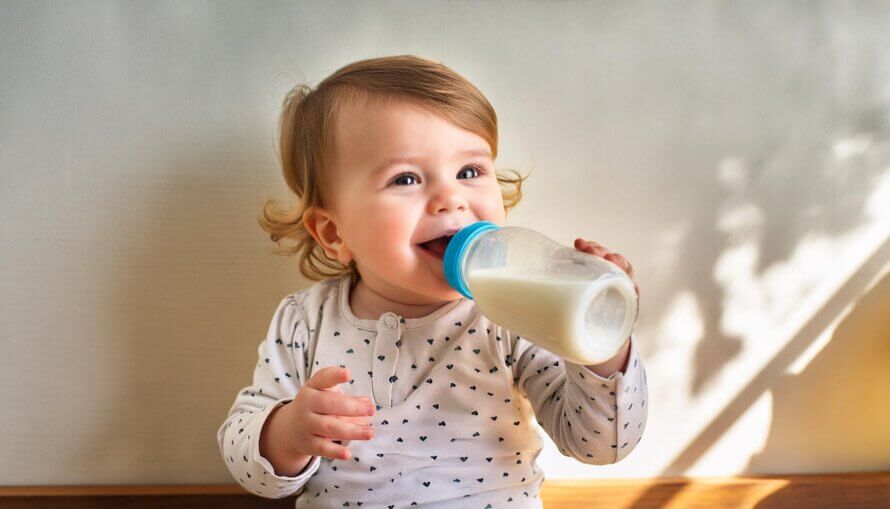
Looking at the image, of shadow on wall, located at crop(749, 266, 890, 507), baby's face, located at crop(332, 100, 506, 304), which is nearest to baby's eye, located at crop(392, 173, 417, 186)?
baby's face, located at crop(332, 100, 506, 304)

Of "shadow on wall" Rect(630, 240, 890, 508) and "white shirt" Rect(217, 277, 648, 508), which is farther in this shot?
"shadow on wall" Rect(630, 240, 890, 508)

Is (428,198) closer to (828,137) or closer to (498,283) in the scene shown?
(498,283)

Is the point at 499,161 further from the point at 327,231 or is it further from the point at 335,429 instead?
the point at 335,429

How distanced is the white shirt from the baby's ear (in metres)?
0.10

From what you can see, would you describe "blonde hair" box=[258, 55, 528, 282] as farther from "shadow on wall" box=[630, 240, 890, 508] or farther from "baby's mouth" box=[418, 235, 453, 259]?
"shadow on wall" box=[630, 240, 890, 508]

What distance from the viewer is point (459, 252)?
2.79 feet

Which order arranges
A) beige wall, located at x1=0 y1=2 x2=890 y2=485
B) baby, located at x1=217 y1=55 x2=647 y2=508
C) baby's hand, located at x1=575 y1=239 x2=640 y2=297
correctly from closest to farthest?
baby's hand, located at x1=575 y1=239 x2=640 y2=297, baby, located at x1=217 y1=55 x2=647 y2=508, beige wall, located at x1=0 y1=2 x2=890 y2=485

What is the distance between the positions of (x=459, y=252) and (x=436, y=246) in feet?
0.27

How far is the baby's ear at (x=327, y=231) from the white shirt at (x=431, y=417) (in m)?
0.10

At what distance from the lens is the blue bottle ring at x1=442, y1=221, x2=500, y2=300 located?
85cm

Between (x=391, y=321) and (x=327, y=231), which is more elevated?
(x=327, y=231)

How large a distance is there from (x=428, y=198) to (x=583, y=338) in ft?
1.00

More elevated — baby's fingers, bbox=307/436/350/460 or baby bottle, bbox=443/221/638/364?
baby bottle, bbox=443/221/638/364

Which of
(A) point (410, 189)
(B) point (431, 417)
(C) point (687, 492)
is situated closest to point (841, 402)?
(C) point (687, 492)
